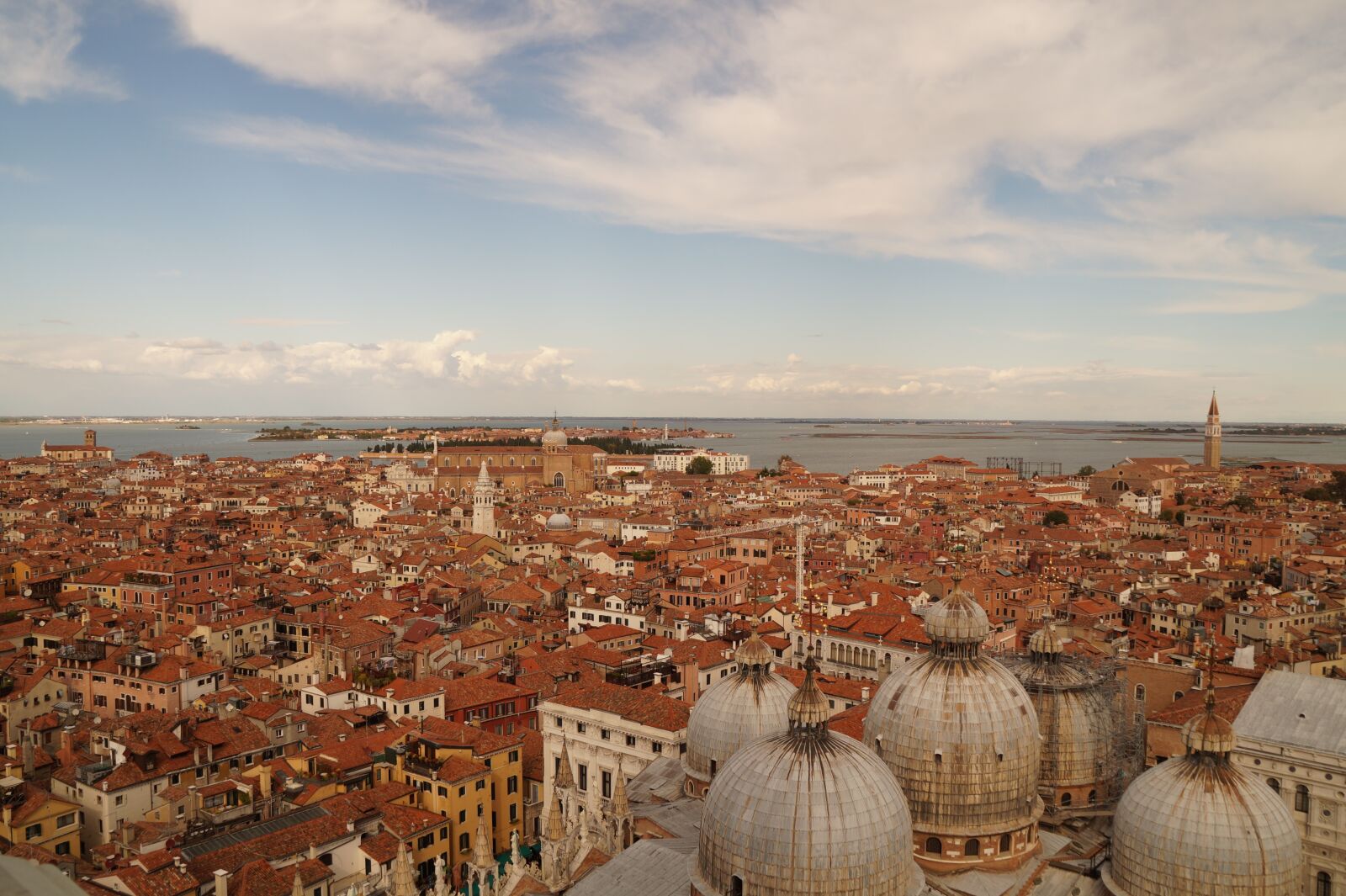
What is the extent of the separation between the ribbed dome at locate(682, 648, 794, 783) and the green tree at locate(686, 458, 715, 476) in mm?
117120

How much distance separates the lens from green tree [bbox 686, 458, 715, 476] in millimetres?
135125

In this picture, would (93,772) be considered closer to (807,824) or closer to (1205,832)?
(807,824)

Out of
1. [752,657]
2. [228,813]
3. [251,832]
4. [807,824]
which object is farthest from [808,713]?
[228,813]

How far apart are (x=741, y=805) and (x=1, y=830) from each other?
1656 centimetres

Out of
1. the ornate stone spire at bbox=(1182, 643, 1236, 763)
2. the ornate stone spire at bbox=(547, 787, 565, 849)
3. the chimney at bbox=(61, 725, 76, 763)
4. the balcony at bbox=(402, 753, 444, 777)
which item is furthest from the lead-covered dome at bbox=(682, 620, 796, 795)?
the chimney at bbox=(61, 725, 76, 763)

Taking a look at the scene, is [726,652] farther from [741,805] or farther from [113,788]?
[741,805]

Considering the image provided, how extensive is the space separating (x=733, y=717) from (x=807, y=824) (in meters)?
5.06

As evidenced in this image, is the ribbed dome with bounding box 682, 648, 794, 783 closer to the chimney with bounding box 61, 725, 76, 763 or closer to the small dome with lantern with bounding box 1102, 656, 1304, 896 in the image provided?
the small dome with lantern with bounding box 1102, 656, 1304, 896

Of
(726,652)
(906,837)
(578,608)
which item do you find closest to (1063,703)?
(906,837)

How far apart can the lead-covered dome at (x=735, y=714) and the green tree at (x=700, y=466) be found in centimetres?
11692

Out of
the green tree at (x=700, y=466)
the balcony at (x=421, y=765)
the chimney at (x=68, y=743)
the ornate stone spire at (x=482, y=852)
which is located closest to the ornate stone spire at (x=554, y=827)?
the ornate stone spire at (x=482, y=852)

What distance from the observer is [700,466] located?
5369 inches

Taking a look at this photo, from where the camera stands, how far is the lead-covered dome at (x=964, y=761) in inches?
487

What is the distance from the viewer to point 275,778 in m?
21.0
